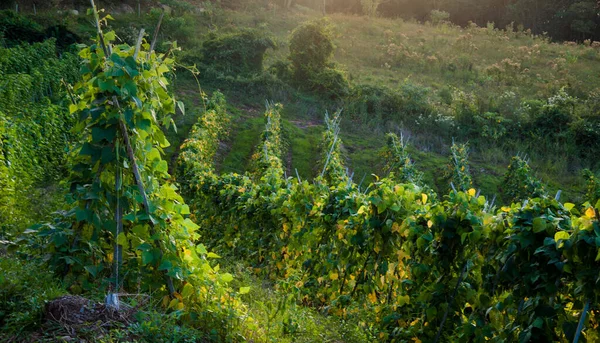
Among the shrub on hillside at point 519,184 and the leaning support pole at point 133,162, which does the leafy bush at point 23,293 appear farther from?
the shrub on hillside at point 519,184

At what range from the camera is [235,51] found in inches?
1102

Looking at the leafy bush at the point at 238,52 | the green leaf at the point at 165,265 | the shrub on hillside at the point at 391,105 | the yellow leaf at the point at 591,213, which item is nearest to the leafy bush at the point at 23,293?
the green leaf at the point at 165,265

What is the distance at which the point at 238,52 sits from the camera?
92.2 feet

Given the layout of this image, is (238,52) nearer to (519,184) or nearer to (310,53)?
(310,53)

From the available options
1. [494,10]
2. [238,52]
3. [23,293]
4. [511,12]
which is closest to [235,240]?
[23,293]

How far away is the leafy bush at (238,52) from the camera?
1101 inches

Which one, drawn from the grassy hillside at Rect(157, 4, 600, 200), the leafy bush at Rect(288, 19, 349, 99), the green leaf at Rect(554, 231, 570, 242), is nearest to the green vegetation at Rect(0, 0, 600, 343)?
the green leaf at Rect(554, 231, 570, 242)

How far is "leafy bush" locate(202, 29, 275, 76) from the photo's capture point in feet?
91.7

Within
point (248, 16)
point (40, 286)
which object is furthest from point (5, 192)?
point (248, 16)

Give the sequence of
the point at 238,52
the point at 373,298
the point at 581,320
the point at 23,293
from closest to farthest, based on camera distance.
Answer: the point at 581,320 < the point at 23,293 < the point at 373,298 < the point at 238,52

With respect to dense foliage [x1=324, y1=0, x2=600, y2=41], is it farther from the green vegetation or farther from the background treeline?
the green vegetation

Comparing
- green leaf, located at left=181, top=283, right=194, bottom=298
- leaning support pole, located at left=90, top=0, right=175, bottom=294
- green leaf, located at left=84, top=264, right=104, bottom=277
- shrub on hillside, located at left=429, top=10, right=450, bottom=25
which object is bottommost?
green leaf, located at left=181, top=283, right=194, bottom=298

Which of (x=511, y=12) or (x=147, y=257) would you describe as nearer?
(x=147, y=257)

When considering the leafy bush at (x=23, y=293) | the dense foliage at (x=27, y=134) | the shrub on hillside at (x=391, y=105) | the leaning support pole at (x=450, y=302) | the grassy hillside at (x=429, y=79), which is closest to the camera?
the leafy bush at (x=23, y=293)
